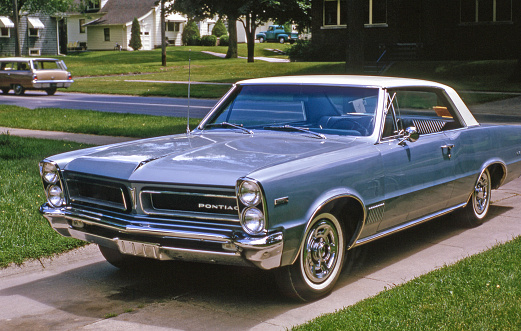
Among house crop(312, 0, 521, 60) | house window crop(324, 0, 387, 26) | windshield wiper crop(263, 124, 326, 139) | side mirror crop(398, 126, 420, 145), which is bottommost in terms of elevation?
side mirror crop(398, 126, 420, 145)

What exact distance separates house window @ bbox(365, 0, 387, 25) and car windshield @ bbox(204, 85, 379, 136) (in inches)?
1185

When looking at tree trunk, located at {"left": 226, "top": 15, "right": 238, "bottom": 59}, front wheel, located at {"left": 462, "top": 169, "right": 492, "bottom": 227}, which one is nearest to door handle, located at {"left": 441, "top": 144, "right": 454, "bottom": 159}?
front wheel, located at {"left": 462, "top": 169, "right": 492, "bottom": 227}

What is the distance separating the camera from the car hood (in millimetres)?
4680

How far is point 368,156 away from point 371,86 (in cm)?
83

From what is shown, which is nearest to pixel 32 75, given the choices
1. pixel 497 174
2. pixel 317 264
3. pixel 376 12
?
pixel 376 12

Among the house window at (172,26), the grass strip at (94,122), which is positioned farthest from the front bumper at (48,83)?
the house window at (172,26)

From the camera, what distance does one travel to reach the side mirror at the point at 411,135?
19.0 feet

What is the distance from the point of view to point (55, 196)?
5344mm

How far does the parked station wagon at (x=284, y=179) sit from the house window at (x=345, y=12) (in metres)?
29.2

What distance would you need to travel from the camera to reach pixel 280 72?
3341cm

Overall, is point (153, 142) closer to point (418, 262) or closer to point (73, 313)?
point (73, 313)

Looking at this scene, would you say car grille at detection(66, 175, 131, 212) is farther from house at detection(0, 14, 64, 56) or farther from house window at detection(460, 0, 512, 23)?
house at detection(0, 14, 64, 56)

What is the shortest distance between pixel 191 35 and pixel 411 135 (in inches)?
2595

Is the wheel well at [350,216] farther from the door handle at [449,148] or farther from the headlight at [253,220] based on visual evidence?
the door handle at [449,148]
